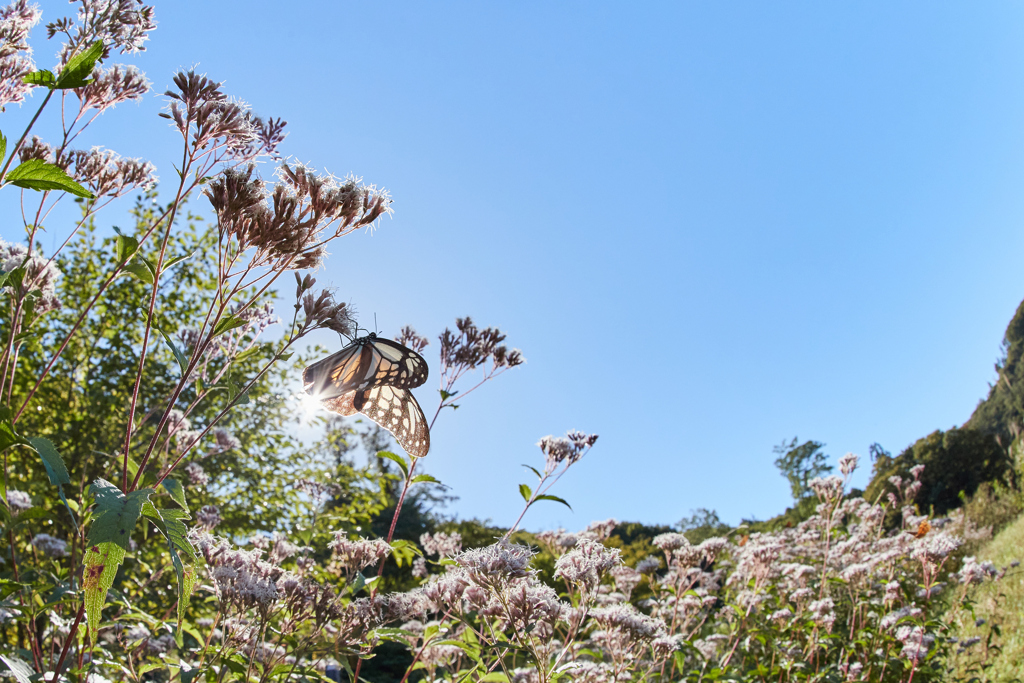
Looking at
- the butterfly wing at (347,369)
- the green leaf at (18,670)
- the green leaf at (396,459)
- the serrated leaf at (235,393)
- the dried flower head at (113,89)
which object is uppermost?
the dried flower head at (113,89)

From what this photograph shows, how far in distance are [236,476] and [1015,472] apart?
19.2 metres

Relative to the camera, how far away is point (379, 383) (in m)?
2.98

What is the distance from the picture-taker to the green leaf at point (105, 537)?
3.41 ft

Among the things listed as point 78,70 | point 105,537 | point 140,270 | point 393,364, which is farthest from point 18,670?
point 393,364

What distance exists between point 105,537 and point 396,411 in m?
2.01

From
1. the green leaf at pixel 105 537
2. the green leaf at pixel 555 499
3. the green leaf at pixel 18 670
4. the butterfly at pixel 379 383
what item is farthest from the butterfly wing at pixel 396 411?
the green leaf at pixel 105 537

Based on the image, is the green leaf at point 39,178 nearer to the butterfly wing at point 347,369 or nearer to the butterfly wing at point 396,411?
the butterfly wing at point 347,369

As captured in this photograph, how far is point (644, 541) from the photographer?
468 inches

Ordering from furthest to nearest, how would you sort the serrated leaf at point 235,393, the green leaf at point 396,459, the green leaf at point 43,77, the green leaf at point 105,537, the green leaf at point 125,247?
1. the green leaf at point 396,459
2. the serrated leaf at point 235,393
3. the green leaf at point 125,247
4. the green leaf at point 43,77
5. the green leaf at point 105,537

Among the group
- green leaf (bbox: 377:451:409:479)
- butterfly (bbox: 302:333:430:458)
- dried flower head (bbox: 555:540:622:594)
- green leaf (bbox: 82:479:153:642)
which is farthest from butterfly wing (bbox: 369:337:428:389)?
green leaf (bbox: 82:479:153:642)

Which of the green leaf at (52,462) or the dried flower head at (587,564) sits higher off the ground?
the green leaf at (52,462)

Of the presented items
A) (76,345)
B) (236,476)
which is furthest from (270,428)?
(76,345)

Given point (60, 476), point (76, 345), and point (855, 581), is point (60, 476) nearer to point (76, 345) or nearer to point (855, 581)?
point (855, 581)

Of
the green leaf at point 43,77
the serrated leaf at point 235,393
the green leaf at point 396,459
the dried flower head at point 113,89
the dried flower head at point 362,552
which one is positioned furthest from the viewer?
the dried flower head at point 362,552
